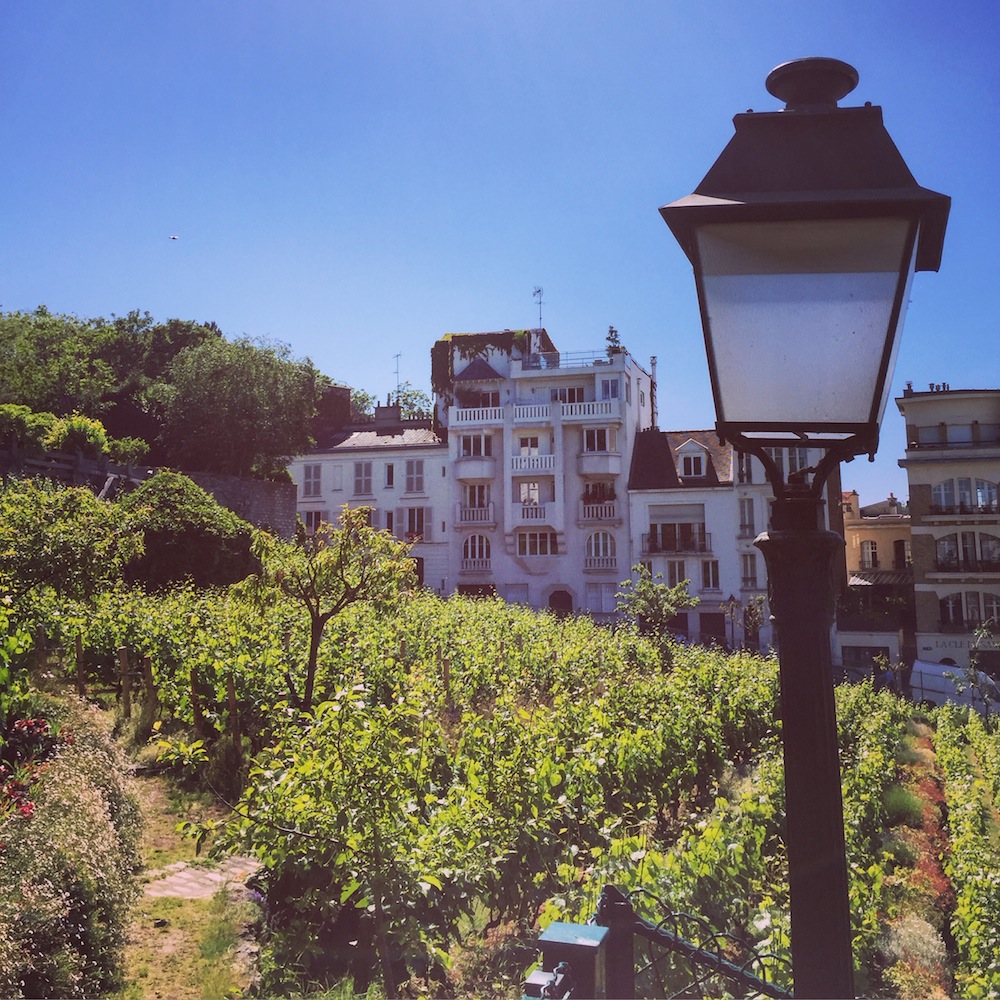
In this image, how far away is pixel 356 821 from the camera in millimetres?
4707

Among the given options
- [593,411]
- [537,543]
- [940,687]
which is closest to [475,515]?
[537,543]

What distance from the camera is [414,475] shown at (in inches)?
1719

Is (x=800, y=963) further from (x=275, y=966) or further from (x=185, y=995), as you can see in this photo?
(x=185, y=995)

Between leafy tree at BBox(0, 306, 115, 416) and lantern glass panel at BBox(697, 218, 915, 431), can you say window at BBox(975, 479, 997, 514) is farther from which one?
lantern glass panel at BBox(697, 218, 915, 431)

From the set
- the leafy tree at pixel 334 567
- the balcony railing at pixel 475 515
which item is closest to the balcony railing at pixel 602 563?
the balcony railing at pixel 475 515

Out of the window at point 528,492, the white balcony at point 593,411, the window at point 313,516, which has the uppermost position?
the white balcony at point 593,411

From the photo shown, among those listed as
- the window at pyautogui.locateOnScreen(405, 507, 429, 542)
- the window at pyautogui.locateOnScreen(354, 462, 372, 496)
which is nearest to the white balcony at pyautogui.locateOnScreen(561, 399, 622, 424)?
the window at pyautogui.locateOnScreen(405, 507, 429, 542)

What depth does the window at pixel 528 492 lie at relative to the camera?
135 ft

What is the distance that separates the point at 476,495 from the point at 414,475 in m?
3.83

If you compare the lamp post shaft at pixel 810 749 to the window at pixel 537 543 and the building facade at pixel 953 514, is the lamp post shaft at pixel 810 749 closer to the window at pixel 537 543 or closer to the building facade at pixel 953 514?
the window at pixel 537 543

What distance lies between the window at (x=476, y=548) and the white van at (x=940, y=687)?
1970cm

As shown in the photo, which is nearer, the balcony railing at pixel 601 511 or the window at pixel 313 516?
the balcony railing at pixel 601 511

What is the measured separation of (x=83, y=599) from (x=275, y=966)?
10.5m

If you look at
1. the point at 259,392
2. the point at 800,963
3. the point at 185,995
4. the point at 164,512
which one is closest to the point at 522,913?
the point at 185,995
